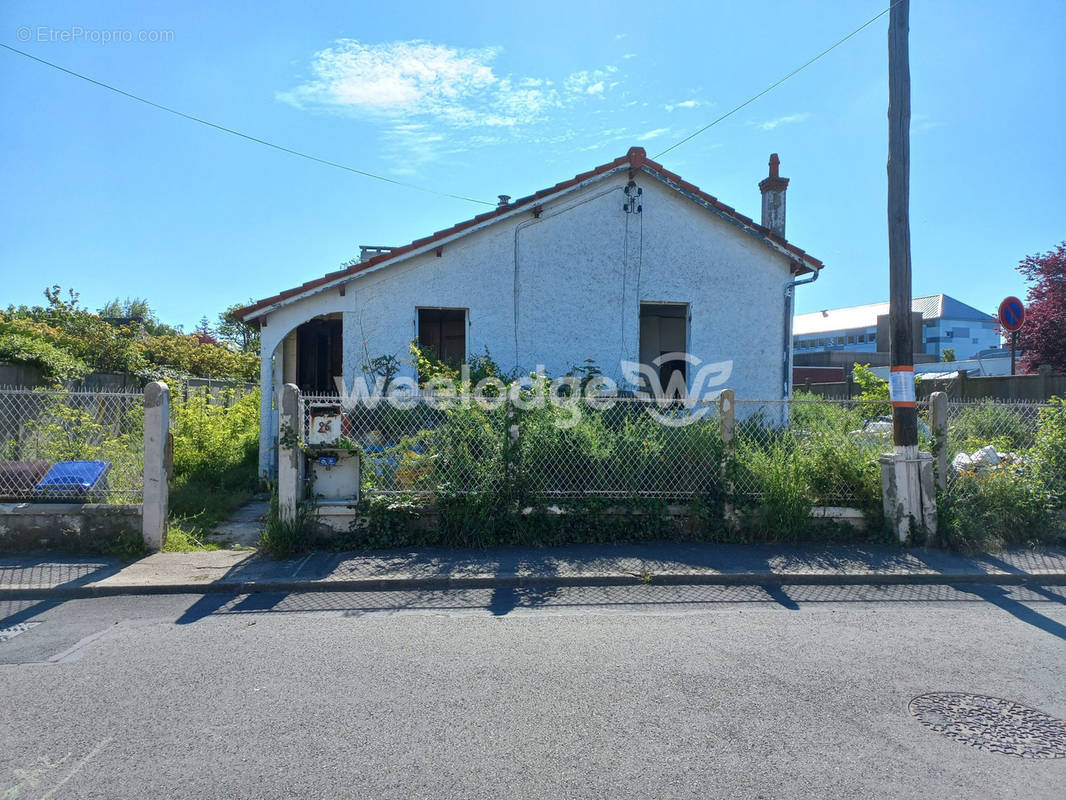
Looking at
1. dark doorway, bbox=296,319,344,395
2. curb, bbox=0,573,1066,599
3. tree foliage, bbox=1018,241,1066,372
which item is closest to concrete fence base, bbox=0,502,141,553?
curb, bbox=0,573,1066,599

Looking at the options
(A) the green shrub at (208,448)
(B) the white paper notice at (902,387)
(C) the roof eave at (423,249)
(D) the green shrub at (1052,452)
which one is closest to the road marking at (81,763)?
(B) the white paper notice at (902,387)

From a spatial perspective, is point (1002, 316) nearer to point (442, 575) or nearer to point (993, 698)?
point (993, 698)

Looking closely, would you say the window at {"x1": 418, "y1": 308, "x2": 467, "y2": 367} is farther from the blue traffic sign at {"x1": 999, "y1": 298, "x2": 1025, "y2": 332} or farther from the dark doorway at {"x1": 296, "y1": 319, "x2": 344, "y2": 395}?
the blue traffic sign at {"x1": 999, "y1": 298, "x2": 1025, "y2": 332}

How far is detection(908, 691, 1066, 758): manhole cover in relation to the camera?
10.2ft

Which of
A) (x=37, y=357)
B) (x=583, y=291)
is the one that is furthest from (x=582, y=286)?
(x=37, y=357)

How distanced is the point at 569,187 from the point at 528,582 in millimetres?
7109

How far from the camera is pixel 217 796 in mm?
2701

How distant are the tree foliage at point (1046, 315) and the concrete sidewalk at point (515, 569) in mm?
15982

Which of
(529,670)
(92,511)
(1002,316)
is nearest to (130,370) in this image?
(92,511)

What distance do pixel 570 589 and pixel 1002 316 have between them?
406 inches

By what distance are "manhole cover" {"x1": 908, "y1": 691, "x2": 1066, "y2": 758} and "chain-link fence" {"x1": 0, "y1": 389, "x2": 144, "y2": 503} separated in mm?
6883

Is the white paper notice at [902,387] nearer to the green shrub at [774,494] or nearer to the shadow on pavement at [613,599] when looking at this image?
the green shrub at [774,494]

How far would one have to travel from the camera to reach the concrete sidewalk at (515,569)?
5.57 meters

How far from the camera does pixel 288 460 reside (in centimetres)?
646
